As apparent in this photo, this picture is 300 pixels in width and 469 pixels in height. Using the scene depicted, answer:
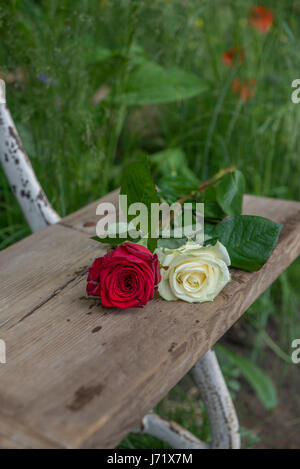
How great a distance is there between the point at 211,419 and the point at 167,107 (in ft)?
4.27

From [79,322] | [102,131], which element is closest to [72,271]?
[79,322]

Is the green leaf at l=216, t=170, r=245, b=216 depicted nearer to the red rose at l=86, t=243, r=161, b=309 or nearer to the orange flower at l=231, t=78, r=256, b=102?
the red rose at l=86, t=243, r=161, b=309

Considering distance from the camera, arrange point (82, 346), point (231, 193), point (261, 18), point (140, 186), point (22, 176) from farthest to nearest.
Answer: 1. point (261, 18)
2. point (22, 176)
3. point (231, 193)
4. point (140, 186)
5. point (82, 346)

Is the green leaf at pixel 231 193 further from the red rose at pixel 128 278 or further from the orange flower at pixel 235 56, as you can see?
the orange flower at pixel 235 56

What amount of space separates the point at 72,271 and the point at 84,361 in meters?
0.22

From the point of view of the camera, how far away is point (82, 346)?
541 mm

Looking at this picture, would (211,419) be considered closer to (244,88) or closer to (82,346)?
(82,346)

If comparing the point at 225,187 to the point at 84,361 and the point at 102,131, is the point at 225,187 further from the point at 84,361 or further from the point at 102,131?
the point at 102,131

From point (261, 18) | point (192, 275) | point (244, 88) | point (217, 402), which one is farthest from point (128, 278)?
point (261, 18)

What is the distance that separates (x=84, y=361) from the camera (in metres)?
0.51

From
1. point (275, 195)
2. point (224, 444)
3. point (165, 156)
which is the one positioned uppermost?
point (165, 156)

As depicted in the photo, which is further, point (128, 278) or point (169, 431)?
point (169, 431)

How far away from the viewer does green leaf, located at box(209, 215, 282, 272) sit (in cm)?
70

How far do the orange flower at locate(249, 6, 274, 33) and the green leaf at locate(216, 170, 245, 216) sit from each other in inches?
41.2
